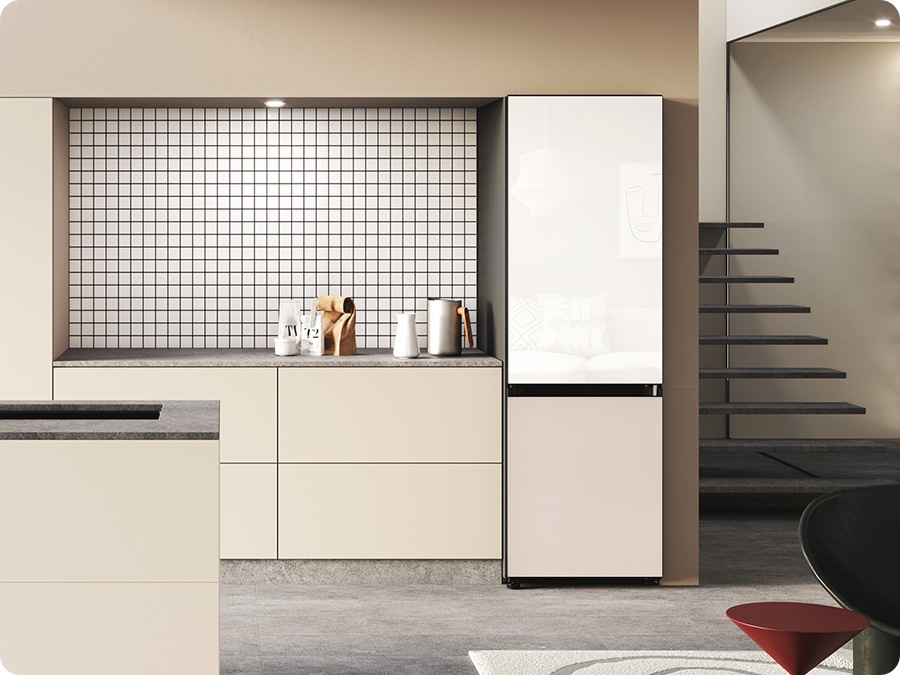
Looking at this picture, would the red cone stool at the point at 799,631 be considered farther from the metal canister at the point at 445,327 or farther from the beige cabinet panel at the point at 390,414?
the metal canister at the point at 445,327

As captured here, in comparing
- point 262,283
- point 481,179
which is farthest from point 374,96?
point 262,283

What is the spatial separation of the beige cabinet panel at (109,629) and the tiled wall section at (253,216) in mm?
2561

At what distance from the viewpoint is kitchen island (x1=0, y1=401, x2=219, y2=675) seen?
8.95ft

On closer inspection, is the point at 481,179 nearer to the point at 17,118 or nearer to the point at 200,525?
the point at 17,118

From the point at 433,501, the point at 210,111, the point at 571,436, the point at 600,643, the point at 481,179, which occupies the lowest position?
the point at 600,643

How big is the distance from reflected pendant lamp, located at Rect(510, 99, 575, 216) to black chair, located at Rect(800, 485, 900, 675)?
6.01 feet

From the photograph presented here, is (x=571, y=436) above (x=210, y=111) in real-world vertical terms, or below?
below

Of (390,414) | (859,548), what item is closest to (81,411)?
(390,414)

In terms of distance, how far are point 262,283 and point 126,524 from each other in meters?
2.56

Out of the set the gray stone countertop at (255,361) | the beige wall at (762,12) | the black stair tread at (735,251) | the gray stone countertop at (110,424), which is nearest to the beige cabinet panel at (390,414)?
the gray stone countertop at (255,361)

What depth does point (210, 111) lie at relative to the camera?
514cm

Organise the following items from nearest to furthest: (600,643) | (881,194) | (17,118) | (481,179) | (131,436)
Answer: (131,436)
(600,643)
(17,118)
(481,179)
(881,194)

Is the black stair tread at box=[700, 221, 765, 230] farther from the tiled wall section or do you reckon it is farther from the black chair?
the black chair

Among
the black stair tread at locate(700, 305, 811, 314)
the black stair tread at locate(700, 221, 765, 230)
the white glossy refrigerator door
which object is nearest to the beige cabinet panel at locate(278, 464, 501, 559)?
the white glossy refrigerator door
